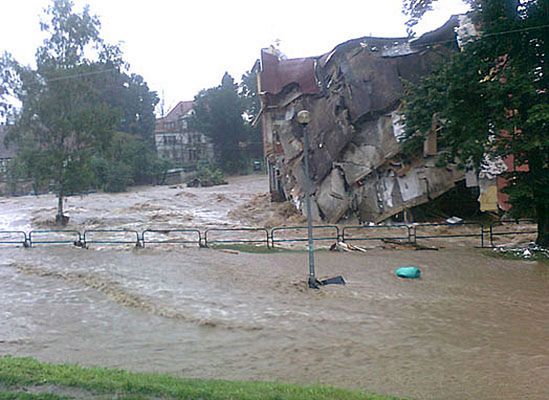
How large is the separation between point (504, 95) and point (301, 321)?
9688mm

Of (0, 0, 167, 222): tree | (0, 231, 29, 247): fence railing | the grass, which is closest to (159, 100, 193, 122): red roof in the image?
(0, 0, 167, 222): tree

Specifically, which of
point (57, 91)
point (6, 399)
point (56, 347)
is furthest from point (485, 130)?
point (57, 91)

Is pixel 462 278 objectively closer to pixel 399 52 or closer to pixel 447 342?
pixel 447 342

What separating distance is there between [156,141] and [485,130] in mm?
74840

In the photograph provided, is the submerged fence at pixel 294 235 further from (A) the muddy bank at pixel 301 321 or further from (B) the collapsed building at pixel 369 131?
(A) the muddy bank at pixel 301 321

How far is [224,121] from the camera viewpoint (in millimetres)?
76438

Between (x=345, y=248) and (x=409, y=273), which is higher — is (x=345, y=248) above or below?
above

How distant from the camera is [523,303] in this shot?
12.2 meters

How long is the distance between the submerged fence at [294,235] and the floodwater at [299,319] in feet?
6.59

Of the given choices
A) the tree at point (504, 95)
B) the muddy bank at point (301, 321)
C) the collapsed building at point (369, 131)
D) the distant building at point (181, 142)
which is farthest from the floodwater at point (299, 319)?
the distant building at point (181, 142)

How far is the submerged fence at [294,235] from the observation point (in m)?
20.9

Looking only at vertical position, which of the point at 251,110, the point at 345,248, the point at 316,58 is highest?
the point at 251,110

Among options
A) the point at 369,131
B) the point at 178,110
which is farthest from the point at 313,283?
the point at 178,110

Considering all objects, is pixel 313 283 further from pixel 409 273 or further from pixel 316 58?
pixel 316 58
